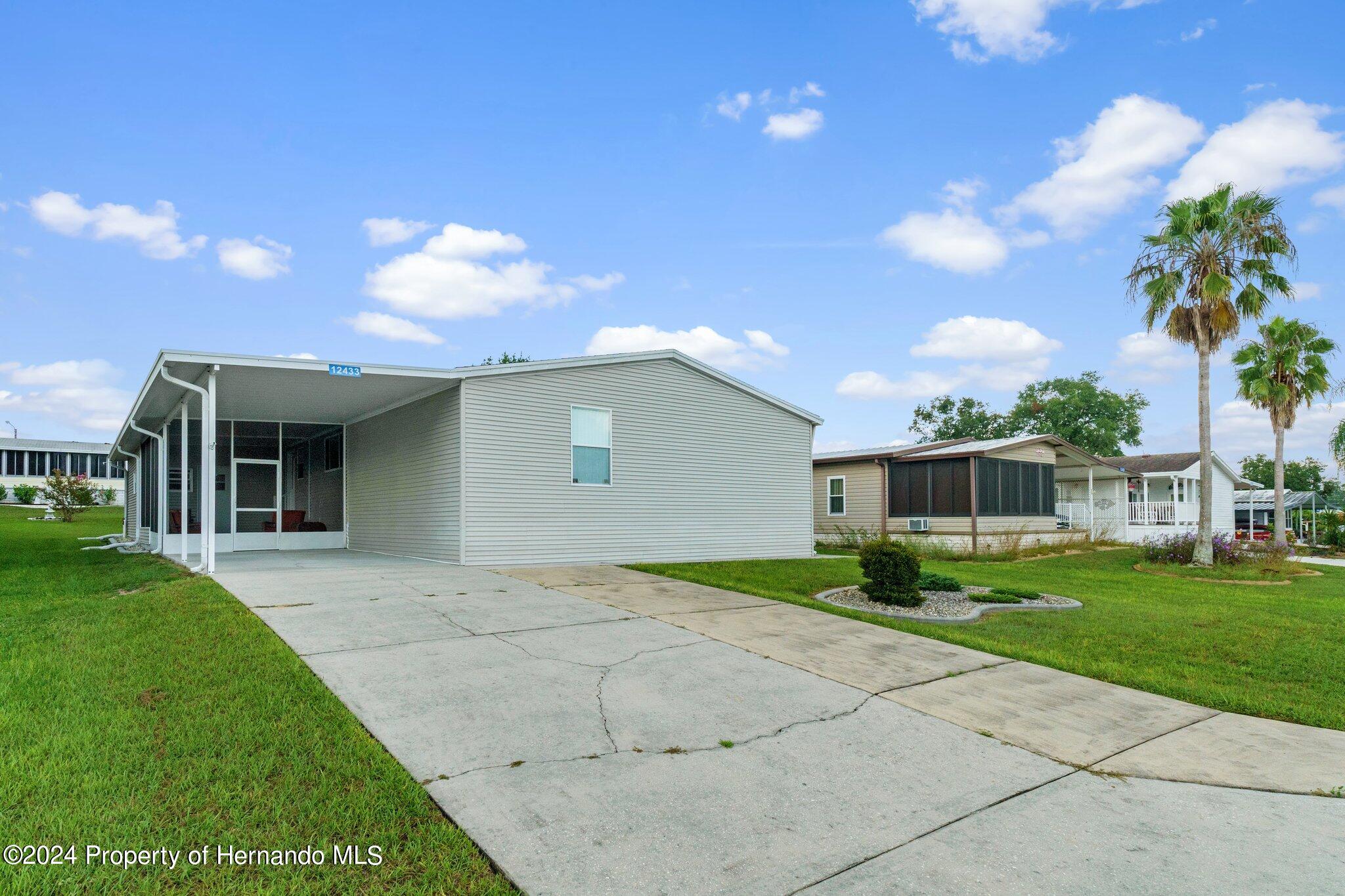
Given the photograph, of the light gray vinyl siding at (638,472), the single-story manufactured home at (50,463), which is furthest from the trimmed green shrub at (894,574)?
the single-story manufactured home at (50,463)

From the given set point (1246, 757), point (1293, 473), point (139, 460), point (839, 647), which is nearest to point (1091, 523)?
point (839, 647)

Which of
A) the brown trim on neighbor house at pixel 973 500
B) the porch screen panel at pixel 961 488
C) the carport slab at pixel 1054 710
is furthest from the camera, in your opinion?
the porch screen panel at pixel 961 488

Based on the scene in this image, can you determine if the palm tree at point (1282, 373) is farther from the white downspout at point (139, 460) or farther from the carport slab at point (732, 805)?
the white downspout at point (139, 460)

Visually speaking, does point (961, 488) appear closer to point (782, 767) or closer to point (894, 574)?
point (894, 574)

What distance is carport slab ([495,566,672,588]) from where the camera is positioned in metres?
10.1

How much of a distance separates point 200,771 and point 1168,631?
30.2ft

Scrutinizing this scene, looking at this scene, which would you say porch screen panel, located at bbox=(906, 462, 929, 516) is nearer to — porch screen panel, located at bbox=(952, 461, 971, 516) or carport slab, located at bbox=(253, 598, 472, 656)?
porch screen panel, located at bbox=(952, 461, 971, 516)

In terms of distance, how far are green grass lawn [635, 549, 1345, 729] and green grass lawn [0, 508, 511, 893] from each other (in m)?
5.45

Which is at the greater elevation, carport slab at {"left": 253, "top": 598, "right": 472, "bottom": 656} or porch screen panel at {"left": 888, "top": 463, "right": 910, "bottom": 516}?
porch screen panel at {"left": 888, "top": 463, "right": 910, "bottom": 516}

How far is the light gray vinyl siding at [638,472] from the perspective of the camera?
40.6 feet

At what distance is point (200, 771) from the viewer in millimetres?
3441

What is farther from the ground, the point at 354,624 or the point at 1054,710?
the point at 354,624

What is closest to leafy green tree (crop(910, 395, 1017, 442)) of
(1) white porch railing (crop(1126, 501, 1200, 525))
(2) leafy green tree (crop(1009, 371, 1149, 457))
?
(2) leafy green tree (crop(1009, 371, 1149, 457))

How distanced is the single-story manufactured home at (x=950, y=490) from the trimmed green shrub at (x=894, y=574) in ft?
39.7
